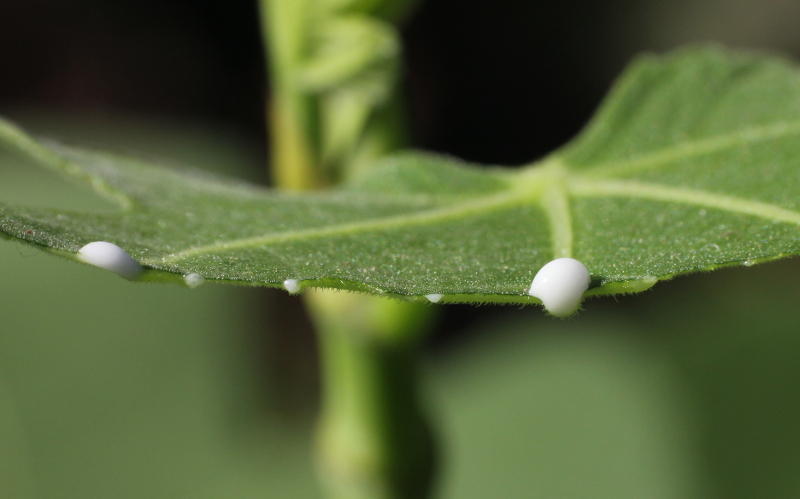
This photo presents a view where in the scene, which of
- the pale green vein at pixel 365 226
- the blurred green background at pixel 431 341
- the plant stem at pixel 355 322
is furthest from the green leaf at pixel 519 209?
the blurred green background at pixel 431 341

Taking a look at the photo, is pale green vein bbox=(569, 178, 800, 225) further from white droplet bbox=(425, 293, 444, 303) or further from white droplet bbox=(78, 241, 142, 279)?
white droplet bbox=(78, 241, 142, 279)

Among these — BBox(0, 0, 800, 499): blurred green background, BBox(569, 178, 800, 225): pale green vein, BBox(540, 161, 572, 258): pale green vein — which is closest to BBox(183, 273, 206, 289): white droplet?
BBox(540, 161, 572, 258): pale green vein

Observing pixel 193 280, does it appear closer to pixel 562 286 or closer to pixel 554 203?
pixel 562 286

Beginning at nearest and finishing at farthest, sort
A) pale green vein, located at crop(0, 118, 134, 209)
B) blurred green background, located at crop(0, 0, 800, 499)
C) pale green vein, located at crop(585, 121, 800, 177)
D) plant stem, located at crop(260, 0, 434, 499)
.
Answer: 1. pale green vein, located at crop(0, 118, 134, 209)
2. pale green vein, located at crop(585, 121, 800, 177)
3. plant stem, located at crop(260, 0, 434, 499)
4. blurred green background, located at crop(0, 0, 800, 499)

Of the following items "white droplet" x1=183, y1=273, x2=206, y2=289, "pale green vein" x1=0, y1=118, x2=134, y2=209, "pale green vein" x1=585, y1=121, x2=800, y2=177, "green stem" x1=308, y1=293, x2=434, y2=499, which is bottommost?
"white droplet" x1=183, y1=273, x2=206, y2=289

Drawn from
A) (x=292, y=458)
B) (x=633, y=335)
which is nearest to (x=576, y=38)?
(x=633, y=335)

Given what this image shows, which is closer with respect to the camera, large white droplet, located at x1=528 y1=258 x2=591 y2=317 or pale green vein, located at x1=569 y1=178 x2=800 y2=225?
large white droplet, located at x1=528 y1=258 x2=591 y2=317

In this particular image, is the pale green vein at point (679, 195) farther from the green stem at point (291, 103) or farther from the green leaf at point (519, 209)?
the green stem at point (291, 103)

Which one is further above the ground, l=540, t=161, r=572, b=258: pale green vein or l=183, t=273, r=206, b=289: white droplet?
l=540, t=161, r=572, b=258: pale green vein
